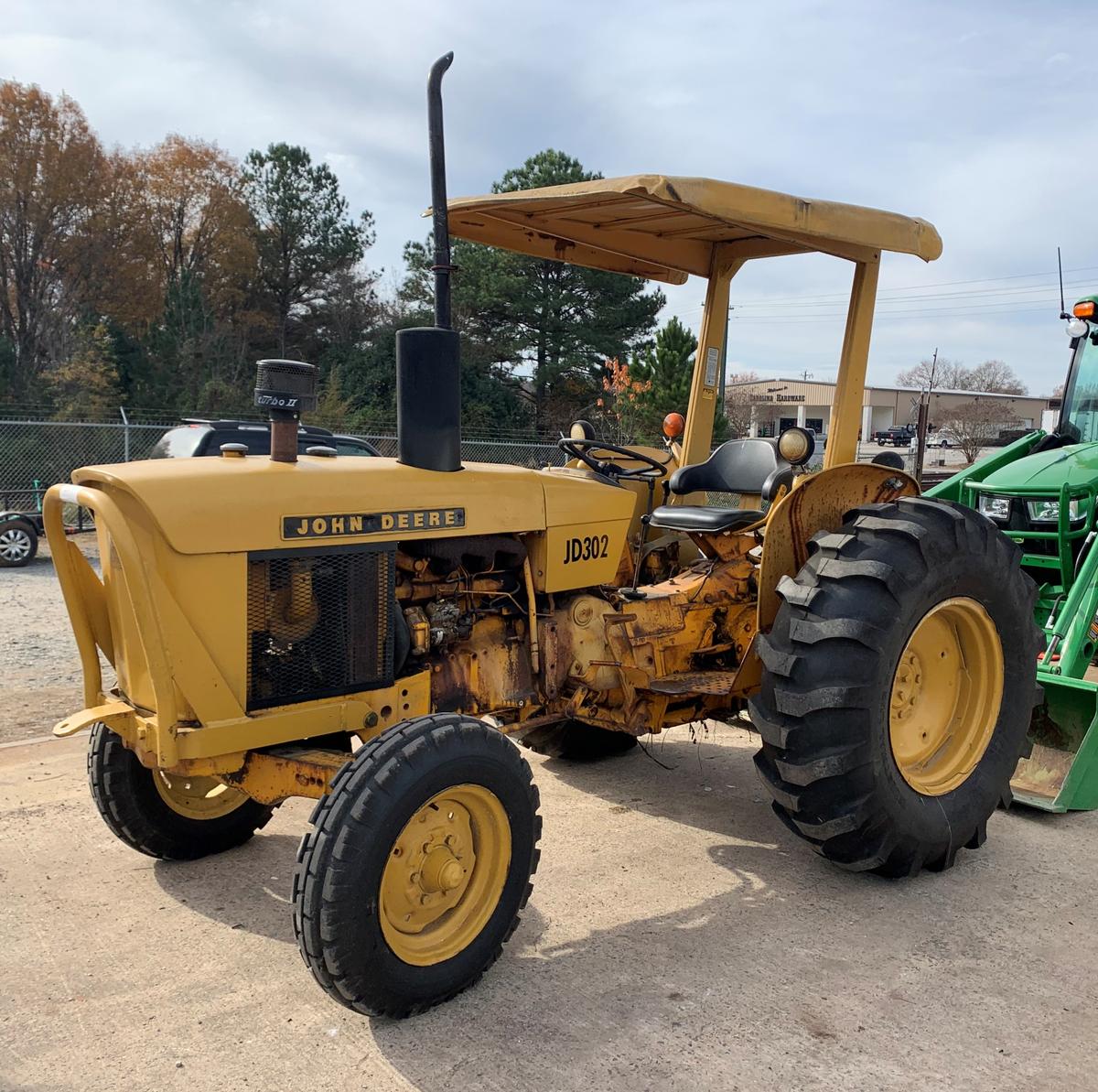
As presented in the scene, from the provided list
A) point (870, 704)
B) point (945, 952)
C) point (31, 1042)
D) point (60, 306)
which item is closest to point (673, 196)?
point (870, 704)

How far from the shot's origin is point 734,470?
467 cm

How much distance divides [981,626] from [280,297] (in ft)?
97.6

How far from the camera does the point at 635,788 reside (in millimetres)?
4676

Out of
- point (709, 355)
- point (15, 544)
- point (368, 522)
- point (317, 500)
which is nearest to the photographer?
point (317, 500)

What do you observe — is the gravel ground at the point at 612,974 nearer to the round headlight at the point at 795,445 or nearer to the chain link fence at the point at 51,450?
the round headlight at the point at 795,445

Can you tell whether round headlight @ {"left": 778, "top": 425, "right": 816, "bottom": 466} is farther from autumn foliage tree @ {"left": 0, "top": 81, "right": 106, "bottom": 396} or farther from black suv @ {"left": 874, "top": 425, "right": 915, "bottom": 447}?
black suv @ {"left": 874, "top": 425, "right": 915, "bottom": 447}

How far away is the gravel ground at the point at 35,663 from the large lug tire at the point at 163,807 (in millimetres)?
1121

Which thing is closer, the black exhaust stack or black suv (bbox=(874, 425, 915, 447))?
the black exhaust stack

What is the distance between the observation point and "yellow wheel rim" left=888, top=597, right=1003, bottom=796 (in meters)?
3.89

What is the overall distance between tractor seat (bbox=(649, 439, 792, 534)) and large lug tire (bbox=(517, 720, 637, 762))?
111 cm

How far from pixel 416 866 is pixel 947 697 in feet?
7.86

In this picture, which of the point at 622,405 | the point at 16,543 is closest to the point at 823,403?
the point at 622,405

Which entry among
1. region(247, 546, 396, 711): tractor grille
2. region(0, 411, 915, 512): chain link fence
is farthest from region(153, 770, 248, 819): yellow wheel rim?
region(0, 411, 915, 512): chain link fence

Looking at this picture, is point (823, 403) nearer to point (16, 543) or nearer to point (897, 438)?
point (897, 438)
